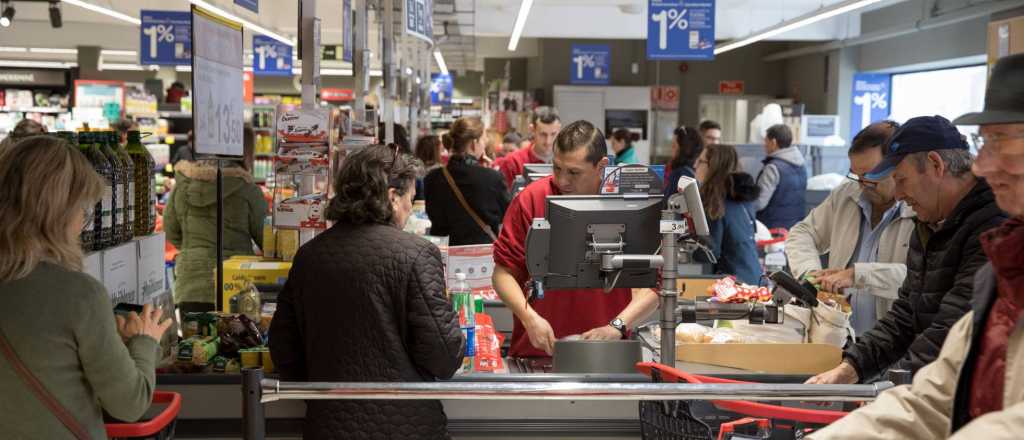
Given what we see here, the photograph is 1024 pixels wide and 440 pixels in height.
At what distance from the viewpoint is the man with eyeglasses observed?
395 cm

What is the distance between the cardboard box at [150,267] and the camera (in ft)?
11.5

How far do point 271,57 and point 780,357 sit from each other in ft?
56.4

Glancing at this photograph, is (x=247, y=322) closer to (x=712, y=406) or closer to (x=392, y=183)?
(x=392, y=183)

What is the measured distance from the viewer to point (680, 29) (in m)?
13.5

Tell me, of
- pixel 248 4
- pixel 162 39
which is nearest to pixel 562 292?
pixel 248 4

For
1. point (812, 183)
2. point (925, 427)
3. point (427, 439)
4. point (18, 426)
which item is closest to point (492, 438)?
point (427, 439)

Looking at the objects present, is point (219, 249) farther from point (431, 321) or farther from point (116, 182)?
point (431, 321)

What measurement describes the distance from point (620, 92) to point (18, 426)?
2135cm

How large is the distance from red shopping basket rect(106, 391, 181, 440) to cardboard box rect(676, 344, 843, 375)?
1.74 metres

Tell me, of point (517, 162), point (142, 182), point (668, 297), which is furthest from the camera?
point (517, 162)

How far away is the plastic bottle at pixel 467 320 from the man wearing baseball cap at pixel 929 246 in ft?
3.57

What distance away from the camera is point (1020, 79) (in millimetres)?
1740

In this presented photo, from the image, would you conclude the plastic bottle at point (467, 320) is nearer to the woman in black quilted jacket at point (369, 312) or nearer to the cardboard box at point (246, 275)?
the woman in black quilted jacket at point (369, 312)

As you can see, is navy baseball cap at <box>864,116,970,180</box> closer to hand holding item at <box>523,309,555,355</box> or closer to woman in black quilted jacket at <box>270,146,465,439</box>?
hand holding item at <box>523,309,555,355</box>
